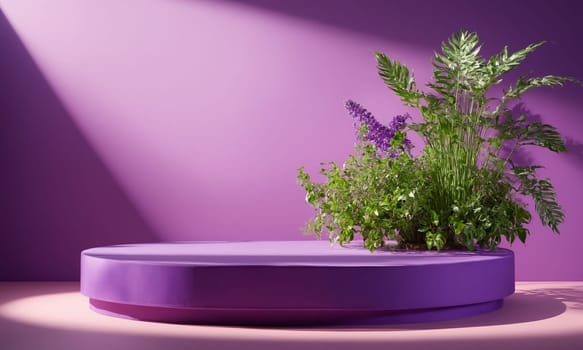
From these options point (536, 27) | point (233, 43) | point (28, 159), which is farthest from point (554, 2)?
point (28, 159)

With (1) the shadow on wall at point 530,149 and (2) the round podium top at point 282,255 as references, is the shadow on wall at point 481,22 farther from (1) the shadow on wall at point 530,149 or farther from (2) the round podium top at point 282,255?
(2) the round podium top at point 282,255

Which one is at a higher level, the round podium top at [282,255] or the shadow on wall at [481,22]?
the shadow on wall at [481,22]

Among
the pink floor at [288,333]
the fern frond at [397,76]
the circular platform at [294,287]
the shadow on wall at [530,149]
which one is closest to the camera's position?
the pink floor at [288,333]

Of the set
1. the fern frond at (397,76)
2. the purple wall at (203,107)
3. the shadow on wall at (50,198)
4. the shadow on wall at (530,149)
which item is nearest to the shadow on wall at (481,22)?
the purple wall at (203,107)

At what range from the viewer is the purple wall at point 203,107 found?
4953 mm

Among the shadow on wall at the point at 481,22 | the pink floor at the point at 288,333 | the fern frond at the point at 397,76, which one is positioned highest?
the shadow on wall at the point at 481,22

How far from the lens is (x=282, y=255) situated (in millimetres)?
3588

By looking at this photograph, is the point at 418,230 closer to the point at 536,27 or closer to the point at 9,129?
the point at 536,27

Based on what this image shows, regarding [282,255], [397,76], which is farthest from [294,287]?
[397,76]

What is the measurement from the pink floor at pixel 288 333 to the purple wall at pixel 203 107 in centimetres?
128

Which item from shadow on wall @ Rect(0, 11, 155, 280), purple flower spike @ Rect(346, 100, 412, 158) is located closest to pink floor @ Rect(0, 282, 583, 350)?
purple flower spike @ Rect(346, 100, 412, 158)

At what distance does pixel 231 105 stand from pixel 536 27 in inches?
83.4

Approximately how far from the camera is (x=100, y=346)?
8.96 feet

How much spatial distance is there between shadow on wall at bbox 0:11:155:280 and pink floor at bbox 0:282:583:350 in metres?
1.21
